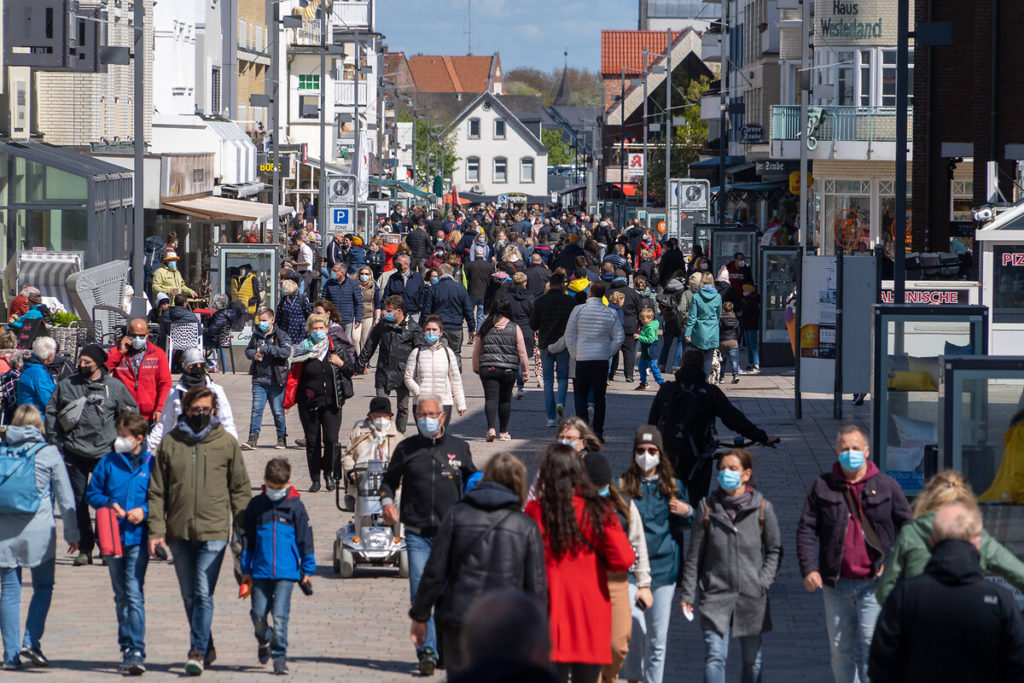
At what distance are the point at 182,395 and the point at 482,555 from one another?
4921 mm

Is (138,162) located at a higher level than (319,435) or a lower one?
higher

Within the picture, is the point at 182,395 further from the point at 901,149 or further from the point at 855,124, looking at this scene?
the point at 855,124

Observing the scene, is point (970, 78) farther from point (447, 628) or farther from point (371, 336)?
point (447, 628)

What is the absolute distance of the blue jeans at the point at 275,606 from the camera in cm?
933

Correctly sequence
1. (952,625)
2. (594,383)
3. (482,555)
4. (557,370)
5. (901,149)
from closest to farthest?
(952,625) → (482,555) → (901,149) → (594,383) → (557,370)

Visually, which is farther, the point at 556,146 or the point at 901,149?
the point at 556,146

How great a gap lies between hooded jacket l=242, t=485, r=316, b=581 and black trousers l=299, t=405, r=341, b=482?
19.5 feet

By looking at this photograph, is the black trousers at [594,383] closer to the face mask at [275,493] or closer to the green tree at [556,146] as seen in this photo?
the face mask at [275,493]

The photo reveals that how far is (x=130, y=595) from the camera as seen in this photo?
9.53m

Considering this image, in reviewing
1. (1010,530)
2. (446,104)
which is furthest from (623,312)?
(446,104)


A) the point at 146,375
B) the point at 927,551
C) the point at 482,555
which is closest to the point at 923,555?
the point at 927,551

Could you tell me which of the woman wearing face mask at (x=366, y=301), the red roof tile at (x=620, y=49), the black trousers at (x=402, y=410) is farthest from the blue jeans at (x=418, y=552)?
the red roof tile at (x=620, y=49)

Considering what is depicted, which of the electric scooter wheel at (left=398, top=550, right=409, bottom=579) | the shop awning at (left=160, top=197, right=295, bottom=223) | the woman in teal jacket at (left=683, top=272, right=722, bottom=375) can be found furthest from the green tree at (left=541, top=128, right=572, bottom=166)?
the electric scooter wheel at (left=398, top=550, right=409, bottom=579)

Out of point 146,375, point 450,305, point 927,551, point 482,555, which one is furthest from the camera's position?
point 450,305
